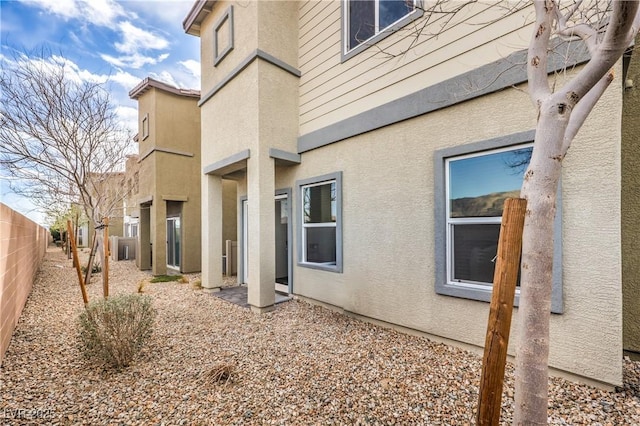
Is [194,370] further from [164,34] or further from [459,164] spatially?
[164,34]

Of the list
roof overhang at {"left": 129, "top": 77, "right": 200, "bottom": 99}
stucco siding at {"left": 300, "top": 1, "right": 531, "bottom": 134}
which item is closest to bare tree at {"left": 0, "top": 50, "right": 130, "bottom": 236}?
roof overhang at {"left": 129, "top": 77, "right": 200, "bottom": 99}

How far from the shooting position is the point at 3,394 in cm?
→ 291

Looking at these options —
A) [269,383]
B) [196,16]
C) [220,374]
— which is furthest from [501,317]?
[196,16]

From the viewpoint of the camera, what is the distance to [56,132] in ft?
25.1

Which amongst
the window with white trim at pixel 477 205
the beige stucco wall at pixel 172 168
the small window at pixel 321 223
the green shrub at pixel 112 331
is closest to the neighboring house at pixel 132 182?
the beige stucco wall at pixel 172 168

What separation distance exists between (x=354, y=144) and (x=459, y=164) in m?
1.91

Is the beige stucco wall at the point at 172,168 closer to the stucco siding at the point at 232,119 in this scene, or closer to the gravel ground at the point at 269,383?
the stucco siding at the point at 232,119

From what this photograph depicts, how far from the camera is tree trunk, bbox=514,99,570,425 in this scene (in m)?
1.64

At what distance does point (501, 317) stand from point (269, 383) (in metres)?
2.54

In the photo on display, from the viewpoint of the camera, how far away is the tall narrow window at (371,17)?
4.82m

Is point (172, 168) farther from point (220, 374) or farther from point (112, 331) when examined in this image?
point (220, 374)

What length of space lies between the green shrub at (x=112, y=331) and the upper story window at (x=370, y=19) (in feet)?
16.8

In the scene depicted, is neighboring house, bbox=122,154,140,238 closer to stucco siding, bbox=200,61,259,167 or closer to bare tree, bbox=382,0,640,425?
stucco siding, bbox=200,61,259,167

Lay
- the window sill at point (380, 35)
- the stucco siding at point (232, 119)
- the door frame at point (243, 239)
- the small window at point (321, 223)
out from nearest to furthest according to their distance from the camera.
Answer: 1. the window sill at point (380, 35)
2. the small window at point (321, 223)
3. the stucco siding at point (232, 119)
4. the door frame at point (243, 239)
